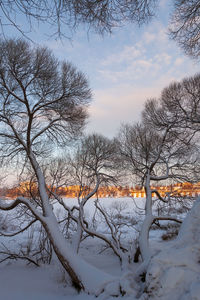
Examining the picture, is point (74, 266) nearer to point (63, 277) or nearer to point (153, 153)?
point (63, 277)

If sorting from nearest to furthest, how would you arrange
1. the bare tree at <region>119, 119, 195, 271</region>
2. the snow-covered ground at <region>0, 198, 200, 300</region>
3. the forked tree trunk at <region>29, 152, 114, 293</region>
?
the snow-covered ground at <region>0, 198, 200, 300</region> < the forked tree trunk at <region>29, 152, 114, 293</region> < the bare tree at <region>119, 119, 195, 271</region>

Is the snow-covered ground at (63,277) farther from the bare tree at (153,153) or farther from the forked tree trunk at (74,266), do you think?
the bare tree at (153,153)

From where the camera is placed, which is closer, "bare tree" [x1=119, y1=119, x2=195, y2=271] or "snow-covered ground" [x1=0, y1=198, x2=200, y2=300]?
"snow-covered ground" [x1=0, y1=198, x2=200, y2=300]

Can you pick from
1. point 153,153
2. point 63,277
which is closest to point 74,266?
point 63,277

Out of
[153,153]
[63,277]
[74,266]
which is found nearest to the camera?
[74,266]

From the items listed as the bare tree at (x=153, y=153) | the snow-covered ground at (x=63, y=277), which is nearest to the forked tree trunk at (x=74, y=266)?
the snow-covered ground at (x=63, y=277)

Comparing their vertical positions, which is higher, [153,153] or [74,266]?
[153,153]

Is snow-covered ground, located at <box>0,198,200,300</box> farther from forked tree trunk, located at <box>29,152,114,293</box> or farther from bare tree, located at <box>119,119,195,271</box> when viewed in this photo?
bare tree, located at <box>119,119,195,271</box>

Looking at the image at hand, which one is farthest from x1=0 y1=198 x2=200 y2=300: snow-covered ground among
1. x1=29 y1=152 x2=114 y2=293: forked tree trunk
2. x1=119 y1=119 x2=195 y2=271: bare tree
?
x1=119 y1=119 x2=195 y2=271: bare tree

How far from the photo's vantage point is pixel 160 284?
2.08 metres

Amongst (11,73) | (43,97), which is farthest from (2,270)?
(11,73)

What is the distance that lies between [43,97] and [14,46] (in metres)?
1.60

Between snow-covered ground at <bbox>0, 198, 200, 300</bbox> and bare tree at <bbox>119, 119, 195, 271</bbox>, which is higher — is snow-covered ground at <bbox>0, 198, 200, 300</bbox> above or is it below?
below

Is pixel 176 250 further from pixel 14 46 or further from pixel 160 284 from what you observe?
pixel 14 46
